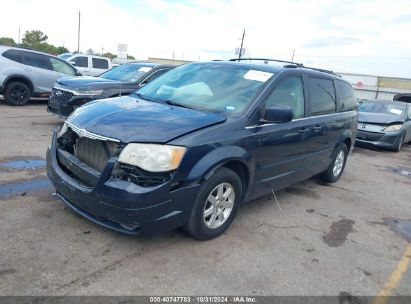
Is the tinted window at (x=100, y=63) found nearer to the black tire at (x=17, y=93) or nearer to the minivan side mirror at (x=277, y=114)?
the black tire at (x=17, y=93)

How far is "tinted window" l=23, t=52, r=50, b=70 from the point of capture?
37.7 feet

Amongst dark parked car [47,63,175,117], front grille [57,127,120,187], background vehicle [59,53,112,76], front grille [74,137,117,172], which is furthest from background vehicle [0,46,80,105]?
front grille [74,137,117,172]

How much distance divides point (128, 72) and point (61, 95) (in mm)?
2031

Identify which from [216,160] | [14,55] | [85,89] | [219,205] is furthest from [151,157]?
[14,55]

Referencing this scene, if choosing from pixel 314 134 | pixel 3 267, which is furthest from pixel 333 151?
pixel 3 267

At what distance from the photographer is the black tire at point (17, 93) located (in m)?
11.0

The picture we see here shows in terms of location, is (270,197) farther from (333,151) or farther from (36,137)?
(36,137)

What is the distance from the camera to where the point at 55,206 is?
14.0ft

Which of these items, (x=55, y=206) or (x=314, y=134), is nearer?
(x=55, y=206)

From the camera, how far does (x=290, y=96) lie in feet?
15.9

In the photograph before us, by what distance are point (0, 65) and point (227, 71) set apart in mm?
8562

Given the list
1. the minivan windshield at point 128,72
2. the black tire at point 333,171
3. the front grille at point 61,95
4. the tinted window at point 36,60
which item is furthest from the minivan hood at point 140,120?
the tinted window at point 36,60

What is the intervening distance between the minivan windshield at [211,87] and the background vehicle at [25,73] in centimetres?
763

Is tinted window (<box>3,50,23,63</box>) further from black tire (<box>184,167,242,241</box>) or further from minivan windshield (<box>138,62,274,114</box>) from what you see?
black tire (<box>184,167,242,241</box>)
